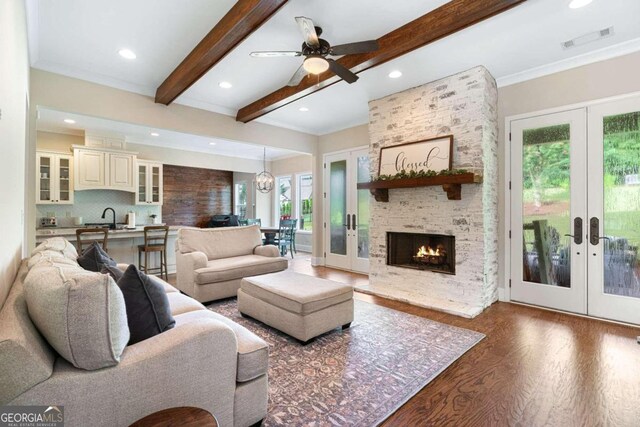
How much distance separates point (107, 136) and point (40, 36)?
3.47 meters

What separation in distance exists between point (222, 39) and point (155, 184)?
5.08 metres

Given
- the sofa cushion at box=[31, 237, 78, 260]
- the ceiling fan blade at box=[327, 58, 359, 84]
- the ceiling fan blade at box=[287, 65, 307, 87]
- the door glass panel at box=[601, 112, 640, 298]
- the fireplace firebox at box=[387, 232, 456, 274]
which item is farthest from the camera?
the fireplace firebox at box=[387, 232, 456, 274]

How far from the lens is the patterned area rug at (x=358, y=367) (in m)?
1.88

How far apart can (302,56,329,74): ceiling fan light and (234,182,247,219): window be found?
23.0 feet

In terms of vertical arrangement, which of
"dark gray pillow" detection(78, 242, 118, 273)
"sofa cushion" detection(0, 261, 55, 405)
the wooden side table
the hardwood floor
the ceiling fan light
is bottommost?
the hardwood floor

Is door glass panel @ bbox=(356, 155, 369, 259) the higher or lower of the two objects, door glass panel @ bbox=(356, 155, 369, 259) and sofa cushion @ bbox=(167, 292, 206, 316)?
the higher

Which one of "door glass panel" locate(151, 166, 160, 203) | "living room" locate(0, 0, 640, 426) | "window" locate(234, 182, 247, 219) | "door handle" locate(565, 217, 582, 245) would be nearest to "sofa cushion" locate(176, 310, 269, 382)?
"living room" locate(0, 0, 640, 426)

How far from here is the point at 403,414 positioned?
186 centimetres

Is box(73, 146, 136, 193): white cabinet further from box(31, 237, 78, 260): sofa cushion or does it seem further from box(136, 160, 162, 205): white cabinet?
box(31, 237, 78, 260): sofa cushion

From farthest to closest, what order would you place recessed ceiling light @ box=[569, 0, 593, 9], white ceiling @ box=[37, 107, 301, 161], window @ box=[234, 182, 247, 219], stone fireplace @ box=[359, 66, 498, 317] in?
window @ box=[234, 182, 247, 219] < white ceiling @ box=[37, 107, 301, 161] < stone fireplace @ box=[359, 66, 498, 317] < recessed ceiling light @ box=[569, 0, 593, 9]

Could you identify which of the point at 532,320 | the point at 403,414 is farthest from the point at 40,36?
the point at 532,320

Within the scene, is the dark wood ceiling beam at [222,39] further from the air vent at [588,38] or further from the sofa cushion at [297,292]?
the air vent at [588,38]

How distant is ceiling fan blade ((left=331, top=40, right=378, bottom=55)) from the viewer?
2.69 m

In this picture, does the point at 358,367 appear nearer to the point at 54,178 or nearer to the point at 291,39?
the point at 291,39
